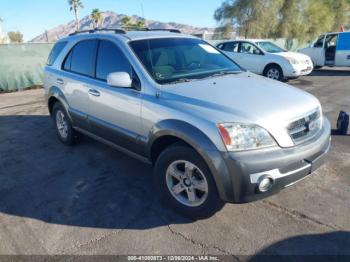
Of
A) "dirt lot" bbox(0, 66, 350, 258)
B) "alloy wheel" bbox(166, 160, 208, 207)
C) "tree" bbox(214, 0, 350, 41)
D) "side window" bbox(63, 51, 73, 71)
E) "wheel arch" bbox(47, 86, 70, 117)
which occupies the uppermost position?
"tree" bbox(214, 0, 350, 41)

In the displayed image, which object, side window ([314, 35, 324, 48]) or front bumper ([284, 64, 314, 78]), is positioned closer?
front bumper ([284, 64, 314, 78])

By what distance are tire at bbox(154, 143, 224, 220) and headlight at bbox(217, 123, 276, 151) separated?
0.35 metres

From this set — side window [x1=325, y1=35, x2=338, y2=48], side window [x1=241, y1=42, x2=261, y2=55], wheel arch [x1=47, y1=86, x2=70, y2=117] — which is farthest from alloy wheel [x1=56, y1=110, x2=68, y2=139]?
side window [x1=325, y1=35, x2=338, y2=48]

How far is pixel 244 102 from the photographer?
305 centimetres

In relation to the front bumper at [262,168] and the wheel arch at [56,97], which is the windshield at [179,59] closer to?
the front bumper at [262,168]

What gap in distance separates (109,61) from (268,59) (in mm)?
9096

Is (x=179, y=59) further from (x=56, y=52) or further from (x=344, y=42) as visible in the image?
(x=344, y=42)

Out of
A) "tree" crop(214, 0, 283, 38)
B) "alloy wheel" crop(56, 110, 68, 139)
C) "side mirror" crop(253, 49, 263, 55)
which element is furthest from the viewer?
"tree" crop(214, 0, 283, 38)

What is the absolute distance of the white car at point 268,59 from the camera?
11.5m

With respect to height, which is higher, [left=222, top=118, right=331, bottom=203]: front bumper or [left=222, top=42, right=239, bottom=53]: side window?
[left=222, top=42, right=239, bottom=53]: side window

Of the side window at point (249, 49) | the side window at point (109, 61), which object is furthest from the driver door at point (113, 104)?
the side window at point (249, 49)

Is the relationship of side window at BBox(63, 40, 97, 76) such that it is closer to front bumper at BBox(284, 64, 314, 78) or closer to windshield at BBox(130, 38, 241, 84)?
windshield at BBox(130, 38, 241, 84)

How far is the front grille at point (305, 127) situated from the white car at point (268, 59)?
28.7 ft

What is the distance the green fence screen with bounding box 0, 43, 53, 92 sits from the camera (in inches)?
494
